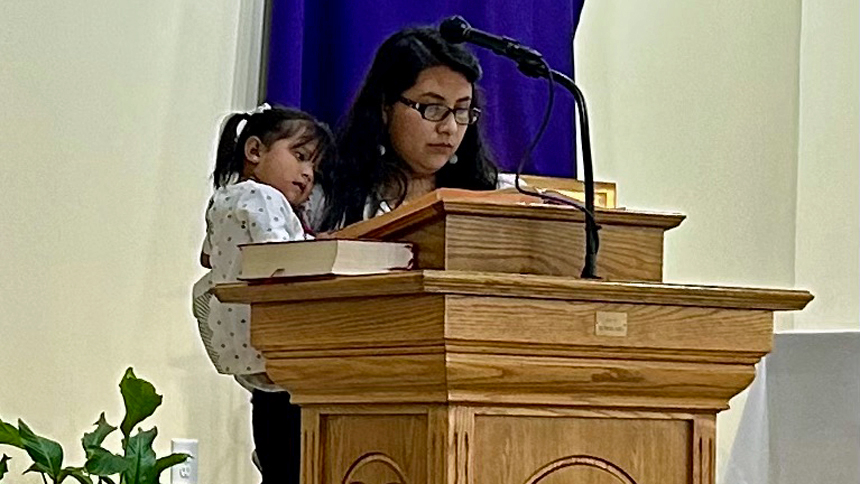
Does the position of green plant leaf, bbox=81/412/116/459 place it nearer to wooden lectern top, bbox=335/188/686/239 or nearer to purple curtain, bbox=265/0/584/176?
wooden lectern top, bbox=335/188/686/239

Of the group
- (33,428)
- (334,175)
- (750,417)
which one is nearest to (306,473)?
(334,175)

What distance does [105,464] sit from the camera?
1.70 meters

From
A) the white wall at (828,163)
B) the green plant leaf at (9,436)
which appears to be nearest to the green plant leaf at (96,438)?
the green plant leaf at (9,436)

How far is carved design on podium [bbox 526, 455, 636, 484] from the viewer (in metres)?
1.26

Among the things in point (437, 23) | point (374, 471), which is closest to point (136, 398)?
point (374, 471)

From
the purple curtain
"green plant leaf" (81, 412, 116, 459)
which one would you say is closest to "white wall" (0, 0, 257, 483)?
the purple curtain

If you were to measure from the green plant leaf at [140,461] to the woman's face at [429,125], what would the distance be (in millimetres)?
578

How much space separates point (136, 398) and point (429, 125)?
0.60m

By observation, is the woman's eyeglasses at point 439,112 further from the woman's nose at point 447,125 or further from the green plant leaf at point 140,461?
the green plant leaf at point 140,461

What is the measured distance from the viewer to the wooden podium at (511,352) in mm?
1224

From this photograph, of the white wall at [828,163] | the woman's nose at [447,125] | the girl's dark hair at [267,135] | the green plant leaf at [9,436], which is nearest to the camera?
the green plant leaf at [9,436]

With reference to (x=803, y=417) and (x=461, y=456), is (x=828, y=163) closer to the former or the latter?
(x=803, y=417)

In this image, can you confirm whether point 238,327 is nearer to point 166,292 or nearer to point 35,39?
point 166,292

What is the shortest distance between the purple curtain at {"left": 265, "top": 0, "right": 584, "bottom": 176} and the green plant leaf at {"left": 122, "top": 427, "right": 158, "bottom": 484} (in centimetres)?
96
